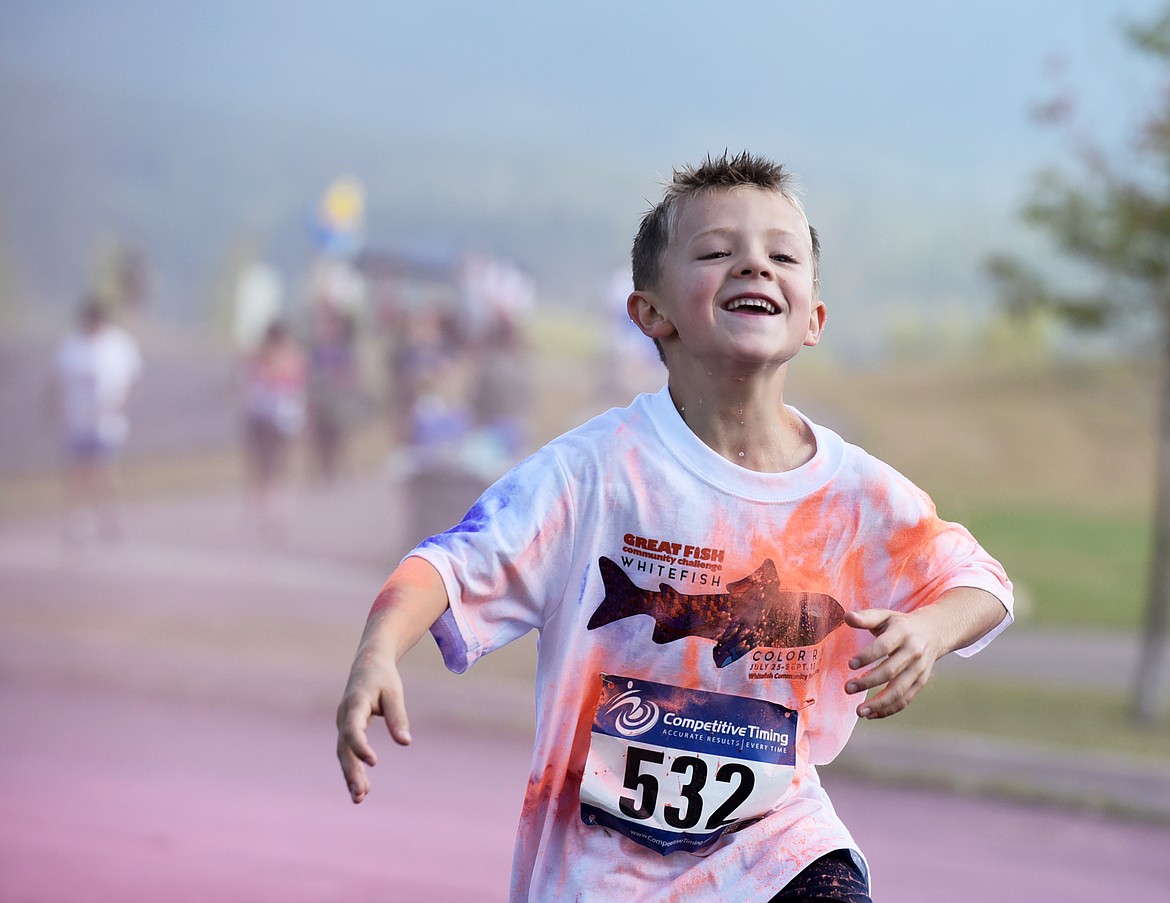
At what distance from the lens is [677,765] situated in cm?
222

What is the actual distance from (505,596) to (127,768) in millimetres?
4582

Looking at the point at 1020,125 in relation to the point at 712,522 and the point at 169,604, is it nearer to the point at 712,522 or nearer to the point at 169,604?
the point at 169,604

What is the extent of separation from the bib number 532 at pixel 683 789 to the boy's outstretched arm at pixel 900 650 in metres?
0.22

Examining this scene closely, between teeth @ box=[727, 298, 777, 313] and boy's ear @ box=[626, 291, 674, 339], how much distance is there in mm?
123

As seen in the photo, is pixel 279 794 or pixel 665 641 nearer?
pixel 665 641

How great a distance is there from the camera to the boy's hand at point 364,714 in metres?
1.83

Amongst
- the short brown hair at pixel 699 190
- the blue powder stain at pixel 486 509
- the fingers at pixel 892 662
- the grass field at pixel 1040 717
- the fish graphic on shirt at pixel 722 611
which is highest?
the grass field at pixel 1040 717

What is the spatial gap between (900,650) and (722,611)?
0.96ft

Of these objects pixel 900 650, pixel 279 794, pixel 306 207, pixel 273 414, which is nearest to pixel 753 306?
pixel 900 650

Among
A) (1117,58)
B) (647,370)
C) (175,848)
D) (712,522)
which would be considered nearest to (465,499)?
(647,370)

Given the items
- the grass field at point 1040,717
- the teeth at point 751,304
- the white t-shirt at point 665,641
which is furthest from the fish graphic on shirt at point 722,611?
the grass field at point 1040,717

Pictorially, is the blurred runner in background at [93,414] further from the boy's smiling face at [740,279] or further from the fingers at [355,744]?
the fingers at [355,744]

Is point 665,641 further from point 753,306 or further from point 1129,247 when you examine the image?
point 1129,247

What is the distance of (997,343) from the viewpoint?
13547 mm
